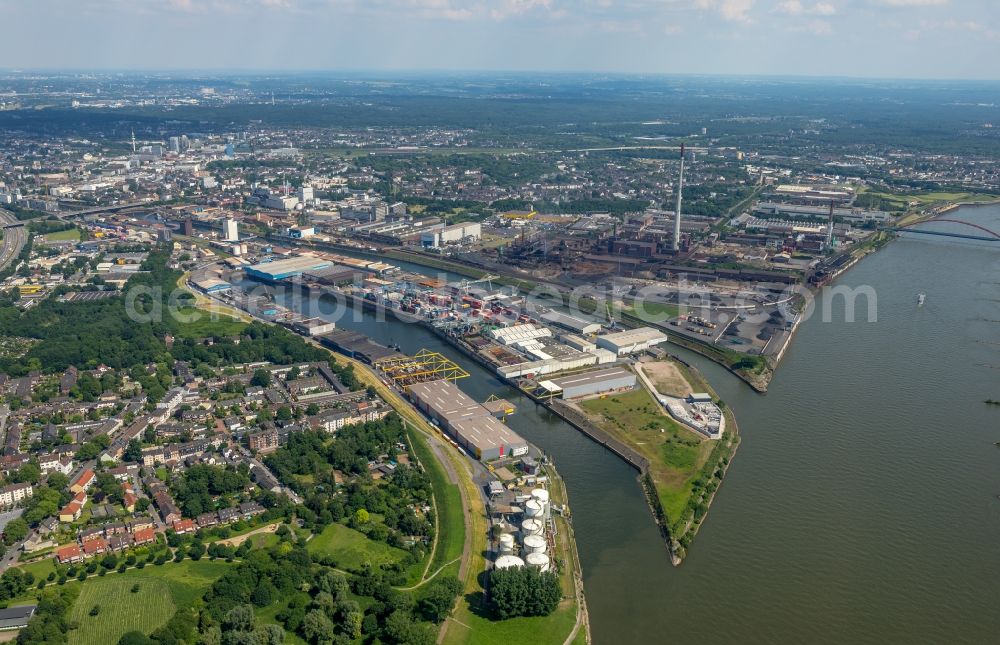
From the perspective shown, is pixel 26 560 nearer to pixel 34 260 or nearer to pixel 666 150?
pixel 34 260

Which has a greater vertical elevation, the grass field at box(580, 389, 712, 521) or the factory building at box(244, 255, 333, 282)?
the factory building at box(244, 255, 333, 282)

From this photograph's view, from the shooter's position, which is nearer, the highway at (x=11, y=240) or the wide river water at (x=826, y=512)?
the wide river water at (x=826, y=512)

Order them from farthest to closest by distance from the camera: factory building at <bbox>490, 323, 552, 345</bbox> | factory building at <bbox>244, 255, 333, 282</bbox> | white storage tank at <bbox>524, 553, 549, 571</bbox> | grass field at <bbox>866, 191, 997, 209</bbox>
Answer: grass field at <bbox>866, 191, 997, 209</bbox>
factory building at <bbox>244, 255, 333, 282</bbox>
factory building at <bbox>490, 323, 552, 345</bbox>
white storage tank at <bbox>524, 553, 549, 571</bbox>

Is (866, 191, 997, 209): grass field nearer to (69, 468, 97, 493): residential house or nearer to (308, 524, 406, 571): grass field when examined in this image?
(308, 524, 406, 571): grass field

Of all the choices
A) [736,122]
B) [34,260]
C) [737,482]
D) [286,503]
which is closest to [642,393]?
[737,482]

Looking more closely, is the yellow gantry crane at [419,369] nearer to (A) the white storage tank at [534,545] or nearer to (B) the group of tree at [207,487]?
(B) the group of tree at [207,487]

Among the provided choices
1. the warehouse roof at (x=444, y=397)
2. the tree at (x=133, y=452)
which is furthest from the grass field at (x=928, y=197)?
the tree at (x=133, y=452)

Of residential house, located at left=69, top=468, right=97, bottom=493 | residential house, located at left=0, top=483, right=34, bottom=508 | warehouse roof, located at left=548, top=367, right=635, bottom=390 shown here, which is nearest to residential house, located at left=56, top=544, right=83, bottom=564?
residential house, located at left=69, top=468, right=97, bottom=493
